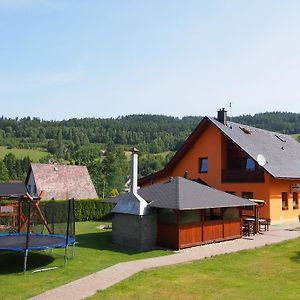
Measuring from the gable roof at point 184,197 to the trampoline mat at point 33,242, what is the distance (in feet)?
13.4

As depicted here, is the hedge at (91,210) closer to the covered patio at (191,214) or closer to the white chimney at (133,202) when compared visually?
the covered patio at (191,214)

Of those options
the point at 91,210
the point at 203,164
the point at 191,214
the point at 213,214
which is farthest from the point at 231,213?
the point at 91,210

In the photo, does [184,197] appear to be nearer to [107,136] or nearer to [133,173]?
[133,173]

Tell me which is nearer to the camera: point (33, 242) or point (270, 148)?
point (33, 242)

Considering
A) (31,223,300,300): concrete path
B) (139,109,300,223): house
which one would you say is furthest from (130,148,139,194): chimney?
(139,109,300,223): house

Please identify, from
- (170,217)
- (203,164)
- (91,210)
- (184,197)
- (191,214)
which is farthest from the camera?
(203,164)

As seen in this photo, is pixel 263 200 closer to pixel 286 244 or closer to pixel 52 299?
pixel 286 244

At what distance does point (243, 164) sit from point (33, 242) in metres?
18.2

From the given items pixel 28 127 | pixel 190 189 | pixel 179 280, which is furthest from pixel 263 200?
pixel 28 127

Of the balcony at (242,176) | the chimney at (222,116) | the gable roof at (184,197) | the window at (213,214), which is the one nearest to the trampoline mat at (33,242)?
the gable roof at (184,197)

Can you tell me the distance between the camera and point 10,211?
2548 centimetres

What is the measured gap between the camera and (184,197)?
1839cm

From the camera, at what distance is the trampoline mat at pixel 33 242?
14.6 meters

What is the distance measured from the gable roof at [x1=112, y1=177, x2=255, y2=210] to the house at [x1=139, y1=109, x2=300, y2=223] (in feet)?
24.2
